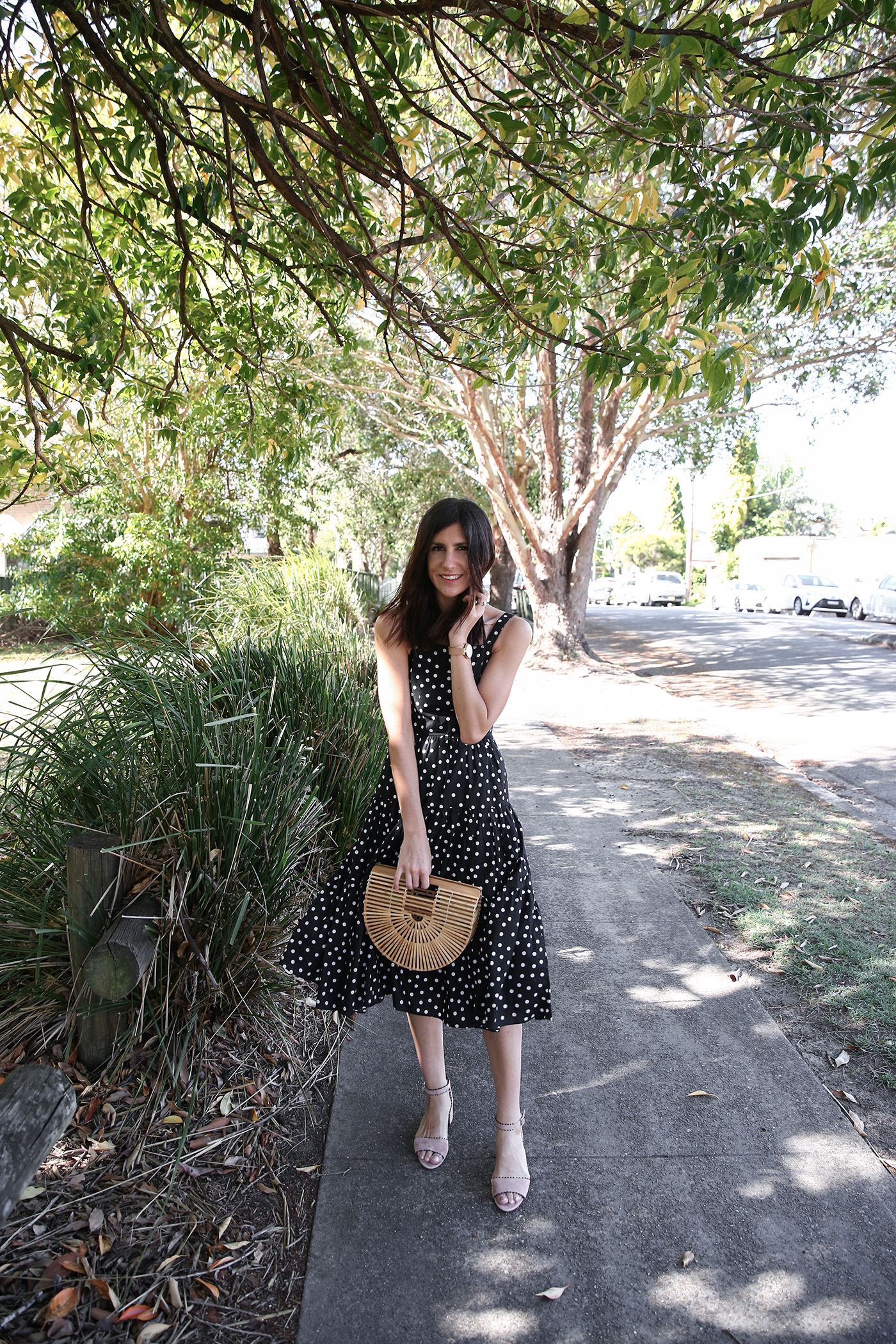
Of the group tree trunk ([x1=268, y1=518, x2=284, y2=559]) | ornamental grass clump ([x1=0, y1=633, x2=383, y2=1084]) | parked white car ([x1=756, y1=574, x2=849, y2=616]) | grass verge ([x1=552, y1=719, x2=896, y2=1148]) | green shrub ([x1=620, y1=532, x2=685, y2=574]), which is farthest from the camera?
green shrub ([x1=620, y1=532, x2=685, y2=574])

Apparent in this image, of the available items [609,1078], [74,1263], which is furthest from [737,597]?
[74,1263]

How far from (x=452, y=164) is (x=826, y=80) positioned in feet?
22.9

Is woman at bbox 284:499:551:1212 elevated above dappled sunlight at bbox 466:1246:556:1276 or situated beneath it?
elevated above

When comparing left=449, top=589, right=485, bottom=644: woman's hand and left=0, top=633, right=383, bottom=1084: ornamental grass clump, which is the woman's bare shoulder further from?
left=0, top=633, right=383, bottom=1084: ornamental grass clump

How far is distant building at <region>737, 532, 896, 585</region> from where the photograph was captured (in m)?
31.3

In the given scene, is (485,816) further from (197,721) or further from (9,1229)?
(9,1229)

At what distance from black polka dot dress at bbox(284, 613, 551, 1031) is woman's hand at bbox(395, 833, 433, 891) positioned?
8 cm

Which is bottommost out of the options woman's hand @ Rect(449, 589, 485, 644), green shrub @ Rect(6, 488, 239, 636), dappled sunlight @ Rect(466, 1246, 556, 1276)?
dappled sunlight @ Rect(466, 1246, 556, 1276)

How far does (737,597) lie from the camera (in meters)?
36.8

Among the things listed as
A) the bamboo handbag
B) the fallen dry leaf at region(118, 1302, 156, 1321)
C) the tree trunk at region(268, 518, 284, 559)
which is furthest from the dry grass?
the tree trunk at region(268, 518, 284, 559)

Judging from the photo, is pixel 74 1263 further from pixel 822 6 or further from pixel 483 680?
pixel 822 6

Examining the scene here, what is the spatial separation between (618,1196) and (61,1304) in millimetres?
1406

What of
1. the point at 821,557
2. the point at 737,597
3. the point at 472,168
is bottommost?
the point at 737,597

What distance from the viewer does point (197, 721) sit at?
3062mm
